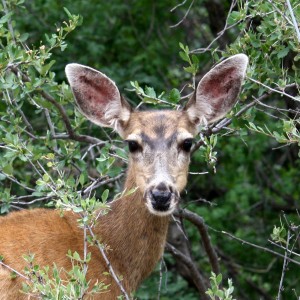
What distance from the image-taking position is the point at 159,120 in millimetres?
7172

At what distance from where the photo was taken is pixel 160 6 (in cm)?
1032

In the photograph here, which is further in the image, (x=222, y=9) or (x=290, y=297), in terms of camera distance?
(x=222, y=9)

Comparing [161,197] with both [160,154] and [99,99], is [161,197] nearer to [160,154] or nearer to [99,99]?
[160,154]

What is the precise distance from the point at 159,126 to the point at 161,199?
79cm

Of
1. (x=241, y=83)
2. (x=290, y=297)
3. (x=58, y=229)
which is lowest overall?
(x=290, y=297)

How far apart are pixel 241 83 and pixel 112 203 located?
4.24 ft

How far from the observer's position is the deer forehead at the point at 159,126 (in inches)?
276

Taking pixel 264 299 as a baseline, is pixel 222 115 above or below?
above

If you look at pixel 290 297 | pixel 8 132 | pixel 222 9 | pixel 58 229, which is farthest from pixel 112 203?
pixel 222 9

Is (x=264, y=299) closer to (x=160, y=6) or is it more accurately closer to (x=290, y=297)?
(x=290, y=297)

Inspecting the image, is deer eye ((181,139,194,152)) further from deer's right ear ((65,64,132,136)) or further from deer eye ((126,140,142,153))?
deer's right ear ((65,64,132,136))

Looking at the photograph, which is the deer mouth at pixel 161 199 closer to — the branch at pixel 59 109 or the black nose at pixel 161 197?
the black nose at pixel 161 197

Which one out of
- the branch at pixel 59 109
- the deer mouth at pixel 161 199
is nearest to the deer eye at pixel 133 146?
the deer mouth at pixel 161 199

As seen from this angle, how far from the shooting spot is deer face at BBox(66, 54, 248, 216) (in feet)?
22.0
